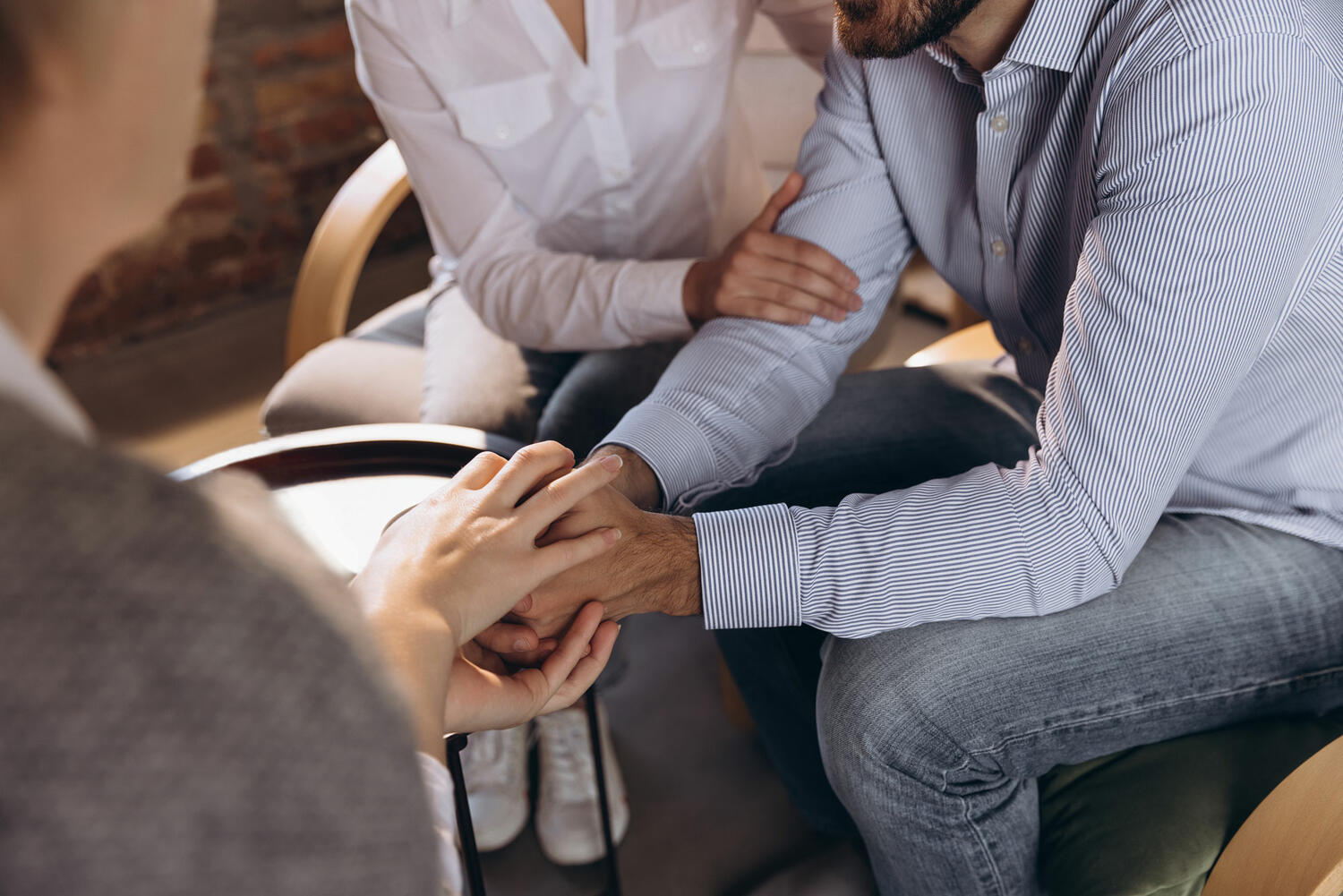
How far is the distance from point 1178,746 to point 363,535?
2.35 feet

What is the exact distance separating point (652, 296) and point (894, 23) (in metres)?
0.44

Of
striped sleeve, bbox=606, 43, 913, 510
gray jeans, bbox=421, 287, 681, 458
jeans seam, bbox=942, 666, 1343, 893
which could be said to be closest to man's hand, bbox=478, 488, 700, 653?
striped sleeve, bbox=606, 43, 913, 510

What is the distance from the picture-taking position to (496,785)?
4.30ft

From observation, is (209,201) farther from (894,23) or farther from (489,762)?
(894,23)

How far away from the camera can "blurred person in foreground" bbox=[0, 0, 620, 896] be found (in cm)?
31

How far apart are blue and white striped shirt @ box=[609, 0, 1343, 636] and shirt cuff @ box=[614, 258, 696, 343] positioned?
0.65 ft

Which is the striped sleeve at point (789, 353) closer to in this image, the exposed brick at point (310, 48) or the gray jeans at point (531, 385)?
the gray jeans at point (531, 385)

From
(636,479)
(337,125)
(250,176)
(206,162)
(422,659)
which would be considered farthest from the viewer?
(337,125)

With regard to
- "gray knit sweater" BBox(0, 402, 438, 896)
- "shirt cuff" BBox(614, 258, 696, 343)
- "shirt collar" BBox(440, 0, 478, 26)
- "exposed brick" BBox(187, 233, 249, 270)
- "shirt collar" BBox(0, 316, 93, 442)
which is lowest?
"exposed brick" BBox(187, 233, 249, 270)

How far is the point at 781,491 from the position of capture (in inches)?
44.0

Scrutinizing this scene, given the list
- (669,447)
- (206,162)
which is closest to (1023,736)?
(669,447)

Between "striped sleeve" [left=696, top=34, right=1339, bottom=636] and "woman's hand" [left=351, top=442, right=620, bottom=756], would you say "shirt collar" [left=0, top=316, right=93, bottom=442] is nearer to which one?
"woman's hand" [left=351, top=442, right=620, bottom=756]

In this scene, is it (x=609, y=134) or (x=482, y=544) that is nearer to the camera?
(x=482, y=544)

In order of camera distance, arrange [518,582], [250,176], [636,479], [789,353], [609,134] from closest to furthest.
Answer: [518,582] < [636,479] < [789,353] < [609,134] < [250,176]
